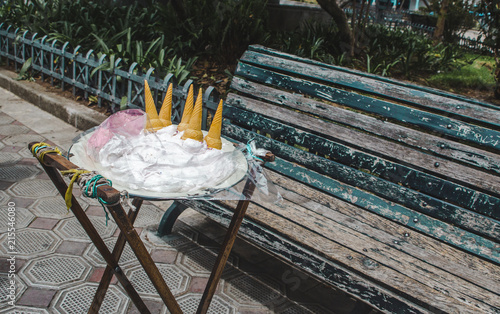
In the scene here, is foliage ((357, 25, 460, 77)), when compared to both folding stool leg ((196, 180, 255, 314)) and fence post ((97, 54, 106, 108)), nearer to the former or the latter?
fence post ((97, 54, 106, 108))

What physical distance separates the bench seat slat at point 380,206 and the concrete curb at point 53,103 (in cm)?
244

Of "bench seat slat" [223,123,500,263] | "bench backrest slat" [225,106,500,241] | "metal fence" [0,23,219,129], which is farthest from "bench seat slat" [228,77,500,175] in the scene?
"metal fence" [0,23,219,129]

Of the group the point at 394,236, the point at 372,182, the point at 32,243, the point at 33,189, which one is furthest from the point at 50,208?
the point at 394,236

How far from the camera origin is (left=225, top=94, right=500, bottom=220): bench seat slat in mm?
2072

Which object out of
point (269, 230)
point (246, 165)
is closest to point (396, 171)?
point (269, 230)

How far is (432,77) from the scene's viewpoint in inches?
316

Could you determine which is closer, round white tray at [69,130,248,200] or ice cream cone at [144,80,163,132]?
round white tray at [69,130,248,200]

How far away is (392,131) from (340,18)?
18.6 feet

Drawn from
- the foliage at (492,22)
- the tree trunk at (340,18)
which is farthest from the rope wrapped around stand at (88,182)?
the foliage at (492,22)

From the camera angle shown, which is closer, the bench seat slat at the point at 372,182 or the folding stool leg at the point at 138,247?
the folding stool leg at the point at 138,247

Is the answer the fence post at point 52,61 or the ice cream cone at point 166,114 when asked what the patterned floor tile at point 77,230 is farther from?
the fence post at point 52,61

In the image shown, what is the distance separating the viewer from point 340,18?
24.5ft

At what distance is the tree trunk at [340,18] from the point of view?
7.21m

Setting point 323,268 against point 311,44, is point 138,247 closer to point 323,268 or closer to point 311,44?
point 323,268
